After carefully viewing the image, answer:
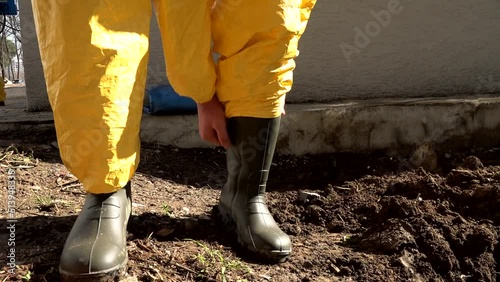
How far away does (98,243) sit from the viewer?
1.17 m

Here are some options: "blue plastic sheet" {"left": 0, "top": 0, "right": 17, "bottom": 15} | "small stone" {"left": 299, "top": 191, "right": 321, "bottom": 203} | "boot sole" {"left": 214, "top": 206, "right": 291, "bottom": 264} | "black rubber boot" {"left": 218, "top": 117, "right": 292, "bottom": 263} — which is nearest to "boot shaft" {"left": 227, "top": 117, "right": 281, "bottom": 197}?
"black rubber boot" {"left": 218, "top": 117, "right": 292, "bottom": 263}

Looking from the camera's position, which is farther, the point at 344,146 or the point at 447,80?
the point at 447,80

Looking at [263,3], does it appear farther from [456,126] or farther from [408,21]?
[408,21]

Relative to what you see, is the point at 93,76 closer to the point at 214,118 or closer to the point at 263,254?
the point at 214,118

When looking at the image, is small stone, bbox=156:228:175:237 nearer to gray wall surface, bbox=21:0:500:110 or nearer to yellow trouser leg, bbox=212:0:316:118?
yellow trouser leg, bbox=212:0:316:118

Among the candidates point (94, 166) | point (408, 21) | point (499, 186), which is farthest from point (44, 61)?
point (408, 21)

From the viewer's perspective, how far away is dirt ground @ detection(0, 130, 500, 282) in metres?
1.31

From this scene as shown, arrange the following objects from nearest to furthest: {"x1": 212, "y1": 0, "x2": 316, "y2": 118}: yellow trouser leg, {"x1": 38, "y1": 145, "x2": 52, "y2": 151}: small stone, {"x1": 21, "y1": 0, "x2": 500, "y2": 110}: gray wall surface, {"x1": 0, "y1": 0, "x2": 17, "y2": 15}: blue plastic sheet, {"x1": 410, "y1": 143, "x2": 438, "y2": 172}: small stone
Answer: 1. {"x1": 212, "y1": 0, "x2": 316, "y2": 118}: yellow trouser leg
2. {"x1": 38, "y1": 145, "x2": 52, "y2": 151}: small stone
3. {"x1": 410, "y1": 143, "x2": 438, "y2": 172}: small stone
4. {"x1": 21, "y1": 0, "x2": 500, "y2": 110}: gray wall surface
5. {"x1": 0, "y1": 0, "x2": 17, "y2": 15}: blue plastic sheet

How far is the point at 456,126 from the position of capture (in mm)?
2721

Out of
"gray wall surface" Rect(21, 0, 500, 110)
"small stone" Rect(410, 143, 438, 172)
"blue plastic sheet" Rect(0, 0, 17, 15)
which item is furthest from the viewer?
"blue plastic sheet" Rect(0, 0, 17, 15)

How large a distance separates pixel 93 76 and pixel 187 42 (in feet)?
0.84

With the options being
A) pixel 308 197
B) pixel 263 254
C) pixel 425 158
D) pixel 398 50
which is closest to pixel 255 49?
pixel 263 254

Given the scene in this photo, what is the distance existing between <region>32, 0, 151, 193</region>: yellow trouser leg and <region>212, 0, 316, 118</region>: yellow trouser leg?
244 millimetres

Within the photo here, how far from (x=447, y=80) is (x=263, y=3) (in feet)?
7.54
